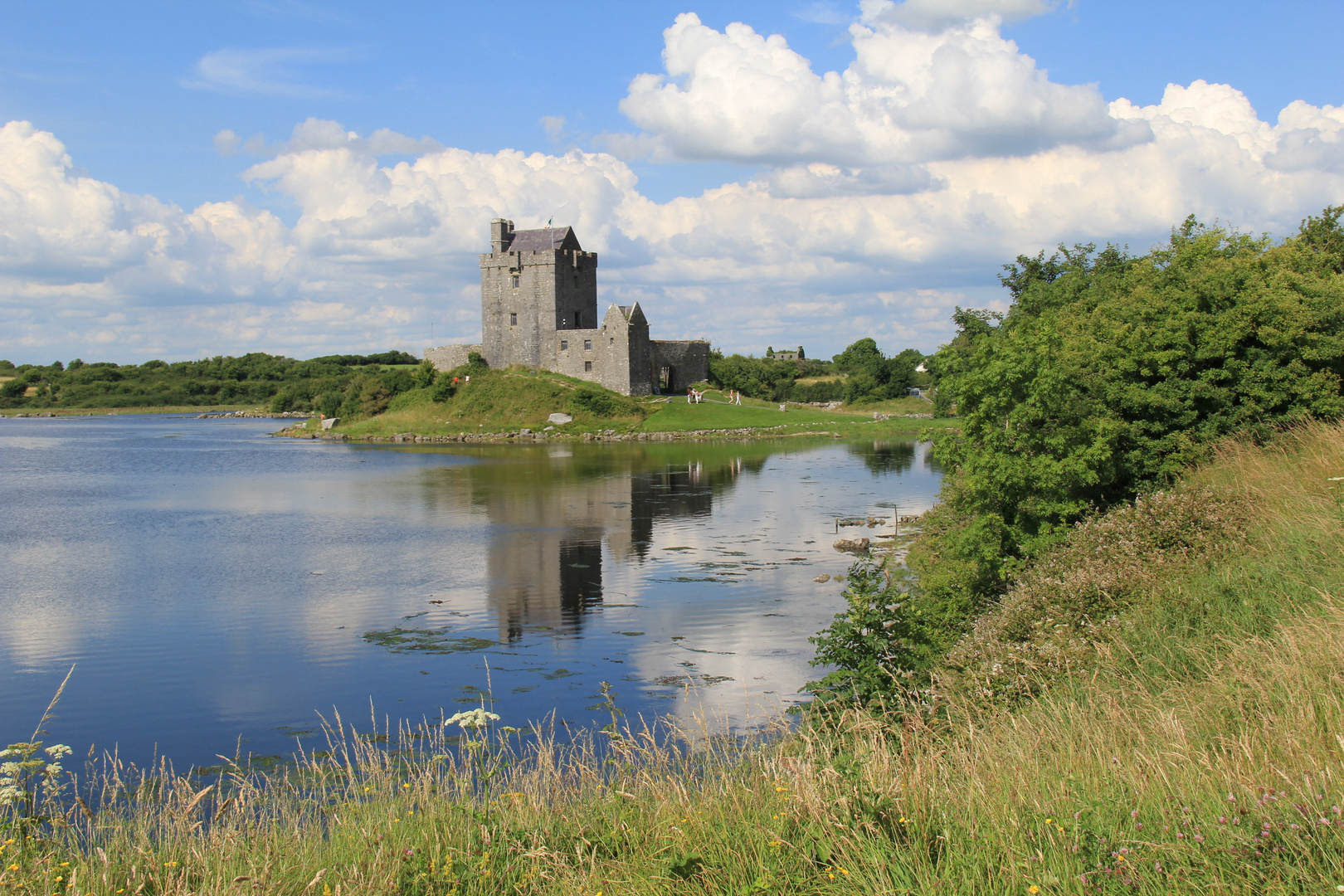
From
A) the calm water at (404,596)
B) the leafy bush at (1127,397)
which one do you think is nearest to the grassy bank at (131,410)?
the calm water at (404,596)

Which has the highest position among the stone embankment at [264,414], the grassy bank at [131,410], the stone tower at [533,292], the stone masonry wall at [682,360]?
the stone tower at [533,292]

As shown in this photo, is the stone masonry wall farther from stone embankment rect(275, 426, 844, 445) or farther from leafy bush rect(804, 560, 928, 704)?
leafy bush rect(804, 560, 928, 704)

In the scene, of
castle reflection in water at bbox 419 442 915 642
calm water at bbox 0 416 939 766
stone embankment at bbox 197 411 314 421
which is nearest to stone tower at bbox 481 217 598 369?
castle reflection in water at bbox 419 442 915 642

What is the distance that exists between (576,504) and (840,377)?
94825 mm

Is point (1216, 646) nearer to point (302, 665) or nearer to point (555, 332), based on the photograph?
point (302, 665)

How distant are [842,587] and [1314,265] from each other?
15.0m

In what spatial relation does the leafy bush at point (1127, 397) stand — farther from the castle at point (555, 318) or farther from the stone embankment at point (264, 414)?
the stone embankment at point (264, 414)

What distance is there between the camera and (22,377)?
174 meters

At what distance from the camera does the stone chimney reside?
77125 mm

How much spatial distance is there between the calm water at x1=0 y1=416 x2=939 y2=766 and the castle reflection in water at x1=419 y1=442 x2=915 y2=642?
16 cm

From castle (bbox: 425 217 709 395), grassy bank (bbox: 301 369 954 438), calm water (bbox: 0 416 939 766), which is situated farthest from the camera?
castle (bbox: 425 217 709 395)

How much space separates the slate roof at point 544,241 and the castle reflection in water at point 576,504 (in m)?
19.2

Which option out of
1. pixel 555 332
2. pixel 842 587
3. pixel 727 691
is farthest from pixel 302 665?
pixel 555 332

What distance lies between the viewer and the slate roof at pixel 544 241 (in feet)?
247
